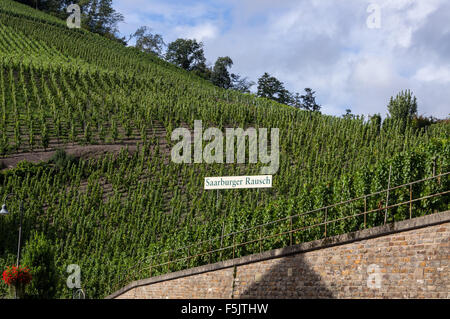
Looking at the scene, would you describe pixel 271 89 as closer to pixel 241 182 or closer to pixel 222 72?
pixel 222 72

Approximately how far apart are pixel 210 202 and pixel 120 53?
54.5m

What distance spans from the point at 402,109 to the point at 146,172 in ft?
61.3

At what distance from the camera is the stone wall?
32.4 feet

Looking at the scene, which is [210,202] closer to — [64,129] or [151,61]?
[64,129]

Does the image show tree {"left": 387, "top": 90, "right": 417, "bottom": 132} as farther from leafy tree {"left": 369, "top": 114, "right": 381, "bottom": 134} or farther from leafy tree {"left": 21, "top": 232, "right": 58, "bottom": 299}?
leafy tree {"left": 21, "top": 232, "right": 58, "bottom": 299}

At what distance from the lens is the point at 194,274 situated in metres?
16.2

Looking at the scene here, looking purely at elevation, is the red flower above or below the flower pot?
above

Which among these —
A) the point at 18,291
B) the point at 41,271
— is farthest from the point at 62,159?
the point at 18,291

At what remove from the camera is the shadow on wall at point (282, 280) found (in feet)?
39.8

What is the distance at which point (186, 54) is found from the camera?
323 ft

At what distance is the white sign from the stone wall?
18.6 ft

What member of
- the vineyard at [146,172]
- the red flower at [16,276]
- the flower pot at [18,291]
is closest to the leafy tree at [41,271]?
the vineyard at [146,172]

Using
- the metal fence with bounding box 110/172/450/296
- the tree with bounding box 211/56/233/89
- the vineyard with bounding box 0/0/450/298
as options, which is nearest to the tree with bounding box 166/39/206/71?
the tree with bounding box 211/56/233/89

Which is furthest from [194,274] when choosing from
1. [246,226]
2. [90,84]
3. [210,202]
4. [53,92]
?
[90,84]
